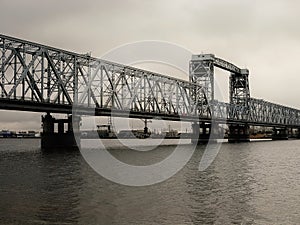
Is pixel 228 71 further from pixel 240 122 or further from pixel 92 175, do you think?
pixel 92 175

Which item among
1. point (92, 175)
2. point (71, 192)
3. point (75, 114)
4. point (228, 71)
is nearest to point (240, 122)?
point (228, 71)

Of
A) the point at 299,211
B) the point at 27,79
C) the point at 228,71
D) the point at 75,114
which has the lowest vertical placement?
the point at 299,211

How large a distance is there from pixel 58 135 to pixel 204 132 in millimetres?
74166

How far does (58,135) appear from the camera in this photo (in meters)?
113

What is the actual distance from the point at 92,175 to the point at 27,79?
49.9m

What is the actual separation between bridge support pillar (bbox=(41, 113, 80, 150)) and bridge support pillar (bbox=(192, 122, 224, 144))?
61.5m

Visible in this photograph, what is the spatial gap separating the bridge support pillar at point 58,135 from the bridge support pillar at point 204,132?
6146 centimetres

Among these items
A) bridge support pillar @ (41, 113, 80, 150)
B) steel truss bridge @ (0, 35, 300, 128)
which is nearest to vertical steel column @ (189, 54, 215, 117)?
steel truss bridge @ (0, 35, 300, 128)

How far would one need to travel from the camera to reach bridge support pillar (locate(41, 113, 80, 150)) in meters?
112

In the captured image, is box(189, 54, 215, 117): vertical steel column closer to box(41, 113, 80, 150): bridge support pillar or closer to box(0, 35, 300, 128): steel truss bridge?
box(0, 35, 300, 128): steel truss bridge

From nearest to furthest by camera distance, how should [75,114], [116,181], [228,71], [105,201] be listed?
[105,201] < [116,181] < [75,114] < [228,71]

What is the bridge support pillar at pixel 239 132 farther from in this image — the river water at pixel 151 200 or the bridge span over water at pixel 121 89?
the river water at pixel 151 200

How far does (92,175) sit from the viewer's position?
43969 mm

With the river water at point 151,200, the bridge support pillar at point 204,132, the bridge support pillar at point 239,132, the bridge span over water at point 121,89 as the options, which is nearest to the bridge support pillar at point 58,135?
the bridge span over water at point 121,89
